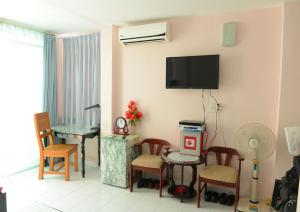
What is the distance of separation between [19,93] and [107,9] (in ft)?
6.75

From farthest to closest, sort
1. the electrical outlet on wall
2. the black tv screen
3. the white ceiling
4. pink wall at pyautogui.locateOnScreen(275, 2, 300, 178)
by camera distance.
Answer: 1. the electrical outlet on wall
2. the black tv screen
3. the white ceiling
4. pink wall at pyautogui.locateOnScreen(275, 2, 300, 178)

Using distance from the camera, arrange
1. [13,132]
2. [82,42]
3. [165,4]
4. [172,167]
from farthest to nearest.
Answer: [82,42], [13,132], [172,167], [165,4]

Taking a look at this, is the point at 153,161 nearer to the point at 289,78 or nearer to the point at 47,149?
the point at 47,149

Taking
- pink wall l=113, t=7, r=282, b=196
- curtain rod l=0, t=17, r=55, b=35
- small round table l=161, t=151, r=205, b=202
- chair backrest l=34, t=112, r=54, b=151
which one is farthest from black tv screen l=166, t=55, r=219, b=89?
curtain rod l=0, t=17, r=55, b=35

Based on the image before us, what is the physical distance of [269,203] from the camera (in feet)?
8.44

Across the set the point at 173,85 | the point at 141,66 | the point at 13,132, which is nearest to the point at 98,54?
the point at 141,66

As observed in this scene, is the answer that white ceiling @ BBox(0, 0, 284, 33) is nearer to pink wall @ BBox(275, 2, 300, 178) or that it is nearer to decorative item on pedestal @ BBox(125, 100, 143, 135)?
pink wall @ BBox(275, 2, 300, 178)

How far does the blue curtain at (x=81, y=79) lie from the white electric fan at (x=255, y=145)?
2381 mm

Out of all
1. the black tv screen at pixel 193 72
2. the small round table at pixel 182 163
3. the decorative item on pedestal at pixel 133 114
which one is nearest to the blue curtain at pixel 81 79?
the decorative item on pedestal at pixel 133 114

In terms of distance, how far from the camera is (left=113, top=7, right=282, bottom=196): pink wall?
2.62 m

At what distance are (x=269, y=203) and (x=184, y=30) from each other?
2.42 metres

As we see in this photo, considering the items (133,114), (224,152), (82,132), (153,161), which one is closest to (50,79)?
(82,132)

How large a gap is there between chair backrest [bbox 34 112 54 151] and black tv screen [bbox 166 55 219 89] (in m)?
2.04

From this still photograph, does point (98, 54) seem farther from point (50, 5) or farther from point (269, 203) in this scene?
point (269, 203)
